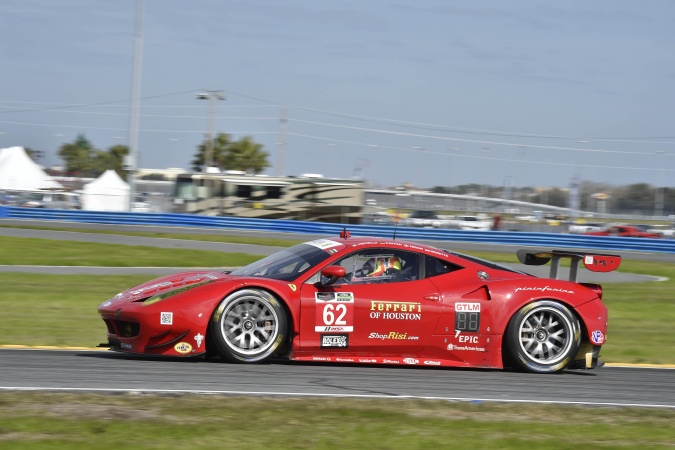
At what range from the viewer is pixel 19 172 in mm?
54469

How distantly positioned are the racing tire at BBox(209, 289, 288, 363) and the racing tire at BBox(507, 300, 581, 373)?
2194 mm

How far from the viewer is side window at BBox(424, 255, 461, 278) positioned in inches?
324

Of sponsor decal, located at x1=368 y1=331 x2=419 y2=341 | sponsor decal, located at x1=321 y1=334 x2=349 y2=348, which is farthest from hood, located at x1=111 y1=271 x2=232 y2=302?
sponsor decal, located at x1=368 y1=331 x2=419 y2=341

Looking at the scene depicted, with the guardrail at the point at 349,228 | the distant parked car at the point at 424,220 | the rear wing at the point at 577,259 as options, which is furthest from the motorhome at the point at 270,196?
the rear wing at the point at 577,259

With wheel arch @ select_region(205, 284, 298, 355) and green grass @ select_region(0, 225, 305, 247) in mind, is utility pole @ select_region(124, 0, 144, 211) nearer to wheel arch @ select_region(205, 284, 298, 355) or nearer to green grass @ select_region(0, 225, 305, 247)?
green grass @ select_region(0, 225, 305, 247)

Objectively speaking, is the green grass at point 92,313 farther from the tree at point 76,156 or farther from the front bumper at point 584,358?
the tree at point 76,156

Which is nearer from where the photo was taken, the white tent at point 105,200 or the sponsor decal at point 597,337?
the sponsor decal at point 597,337

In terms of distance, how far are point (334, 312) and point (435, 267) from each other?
1.16 m

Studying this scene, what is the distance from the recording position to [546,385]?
7.42m

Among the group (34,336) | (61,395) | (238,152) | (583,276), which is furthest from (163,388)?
(238,152)

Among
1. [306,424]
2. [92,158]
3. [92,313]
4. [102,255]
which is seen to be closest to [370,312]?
[306,424]

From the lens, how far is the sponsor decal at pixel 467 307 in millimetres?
8012

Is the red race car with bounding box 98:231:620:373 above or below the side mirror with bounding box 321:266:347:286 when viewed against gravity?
below

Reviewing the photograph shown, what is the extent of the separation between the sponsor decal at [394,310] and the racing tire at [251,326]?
32.6 inches
